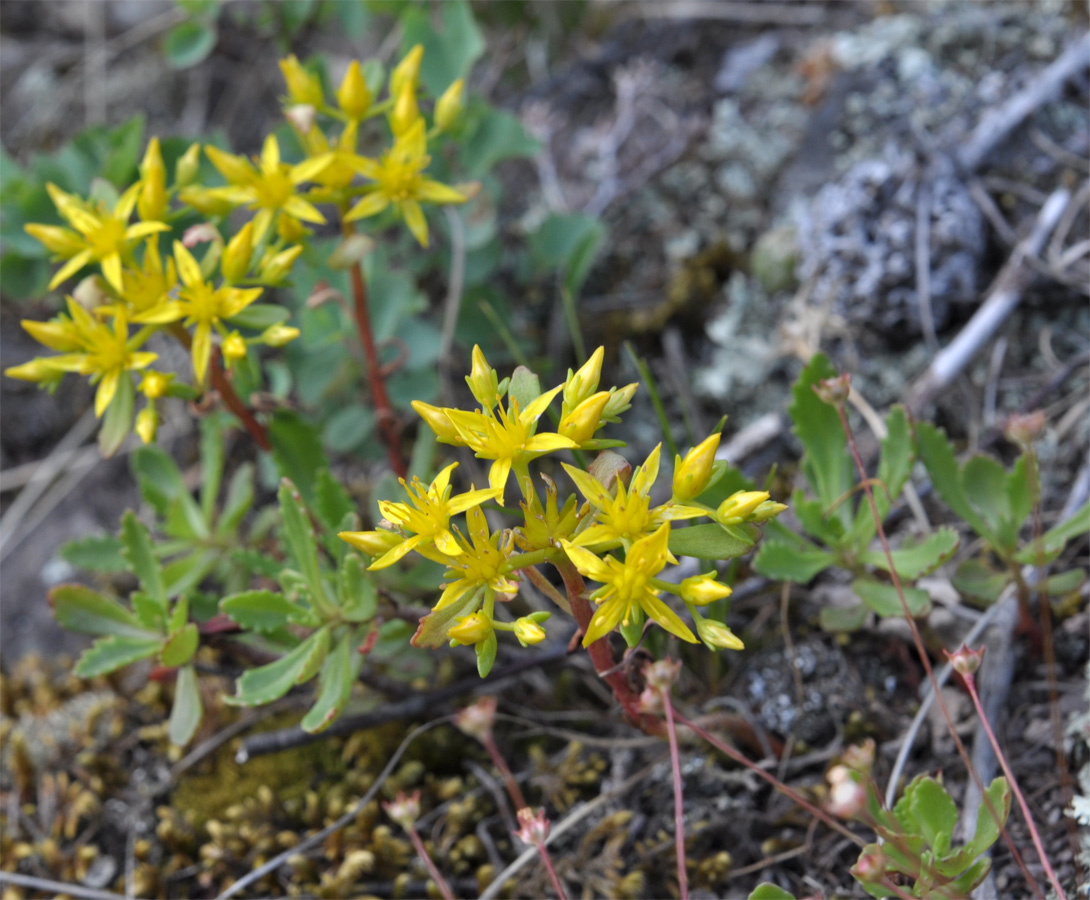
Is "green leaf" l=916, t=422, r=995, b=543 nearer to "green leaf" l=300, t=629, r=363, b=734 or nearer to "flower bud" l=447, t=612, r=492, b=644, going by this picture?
"flower bud" l=447, t=612, r=492, b=644

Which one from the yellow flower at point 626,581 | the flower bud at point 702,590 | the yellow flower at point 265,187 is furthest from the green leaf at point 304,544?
the flower bud at point 702,590

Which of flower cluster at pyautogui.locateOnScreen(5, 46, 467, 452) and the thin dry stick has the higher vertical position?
flower cluster at pyautogui.locateOnScreen(5, 46, 467, 452)

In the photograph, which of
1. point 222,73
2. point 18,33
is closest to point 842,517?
point 222,73

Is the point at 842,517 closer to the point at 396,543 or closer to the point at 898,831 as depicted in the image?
the point at 898,831

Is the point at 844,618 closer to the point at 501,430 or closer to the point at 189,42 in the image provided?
the point at 501,430

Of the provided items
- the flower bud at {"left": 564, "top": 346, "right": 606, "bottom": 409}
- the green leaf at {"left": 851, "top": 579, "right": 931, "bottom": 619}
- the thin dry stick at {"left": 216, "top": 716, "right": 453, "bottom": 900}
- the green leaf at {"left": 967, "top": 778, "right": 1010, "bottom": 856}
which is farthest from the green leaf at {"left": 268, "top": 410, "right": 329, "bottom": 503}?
the green leaf at {"left": 967, "top": 778, "right": 1010, "bottom": 856}
